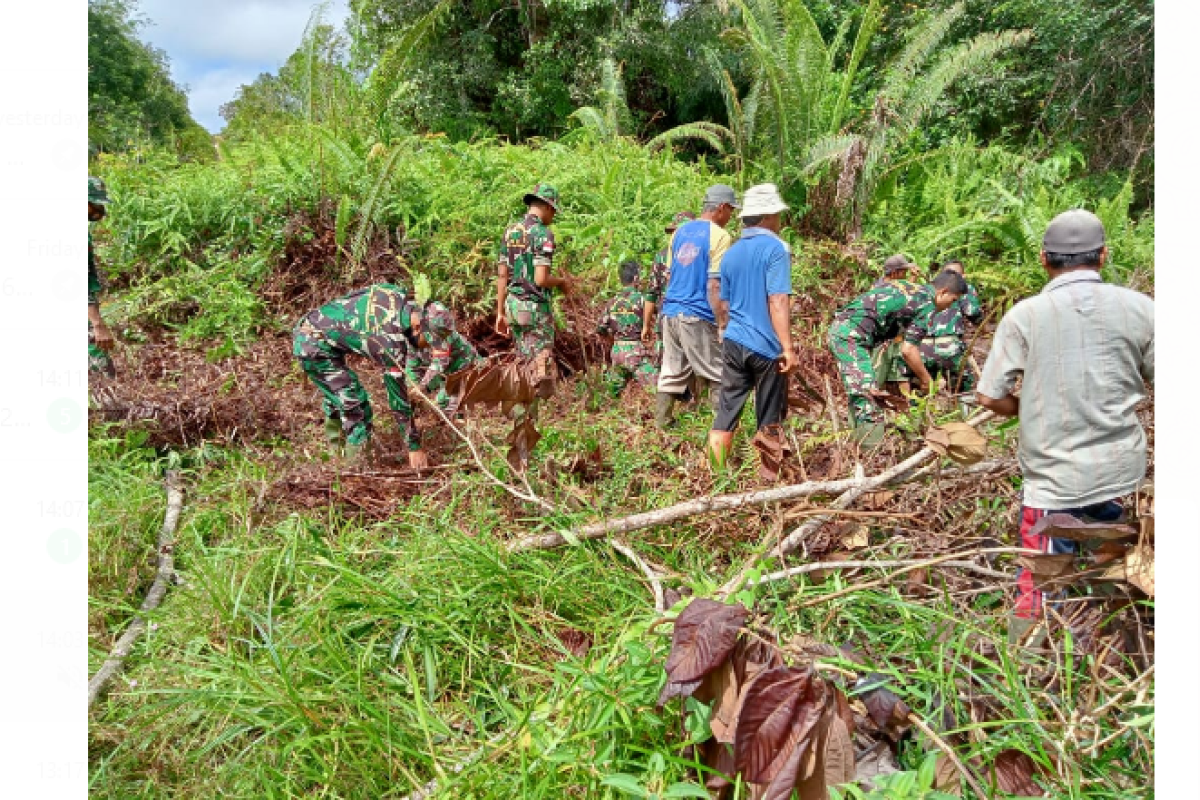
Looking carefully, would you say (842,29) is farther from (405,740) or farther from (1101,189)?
(405,740)

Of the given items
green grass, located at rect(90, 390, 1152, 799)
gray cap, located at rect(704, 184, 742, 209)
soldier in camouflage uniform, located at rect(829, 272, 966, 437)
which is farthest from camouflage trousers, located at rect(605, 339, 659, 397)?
green grass, located at rect(90, 390, 1152, 799)

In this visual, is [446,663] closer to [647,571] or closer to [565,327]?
[647,571]

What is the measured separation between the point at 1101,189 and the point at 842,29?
3.69m

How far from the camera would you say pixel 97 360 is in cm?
545

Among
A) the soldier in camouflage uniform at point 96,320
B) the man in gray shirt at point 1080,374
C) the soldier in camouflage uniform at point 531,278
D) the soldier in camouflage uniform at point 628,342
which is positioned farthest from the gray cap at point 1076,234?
the soldier in camouflage uniform at point 96,320

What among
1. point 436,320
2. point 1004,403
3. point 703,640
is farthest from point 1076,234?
point 436,320

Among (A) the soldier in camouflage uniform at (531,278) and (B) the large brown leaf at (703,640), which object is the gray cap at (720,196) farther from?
(B) the large brown leaf at (703,640)

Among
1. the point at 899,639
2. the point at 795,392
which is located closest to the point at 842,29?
the point at 795,392

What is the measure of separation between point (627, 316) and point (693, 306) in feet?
4.06

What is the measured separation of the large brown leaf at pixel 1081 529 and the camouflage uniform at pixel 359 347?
10.3ft

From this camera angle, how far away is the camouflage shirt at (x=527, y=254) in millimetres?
5699

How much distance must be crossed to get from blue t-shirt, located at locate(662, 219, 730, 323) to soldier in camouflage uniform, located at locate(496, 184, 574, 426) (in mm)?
1032

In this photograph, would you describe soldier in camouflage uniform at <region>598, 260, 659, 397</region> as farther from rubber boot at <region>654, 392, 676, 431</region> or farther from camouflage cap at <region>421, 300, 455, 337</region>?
camouflage cap at <region>421, 300, 455, 337</region>

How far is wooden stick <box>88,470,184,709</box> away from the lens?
8.77 ft
